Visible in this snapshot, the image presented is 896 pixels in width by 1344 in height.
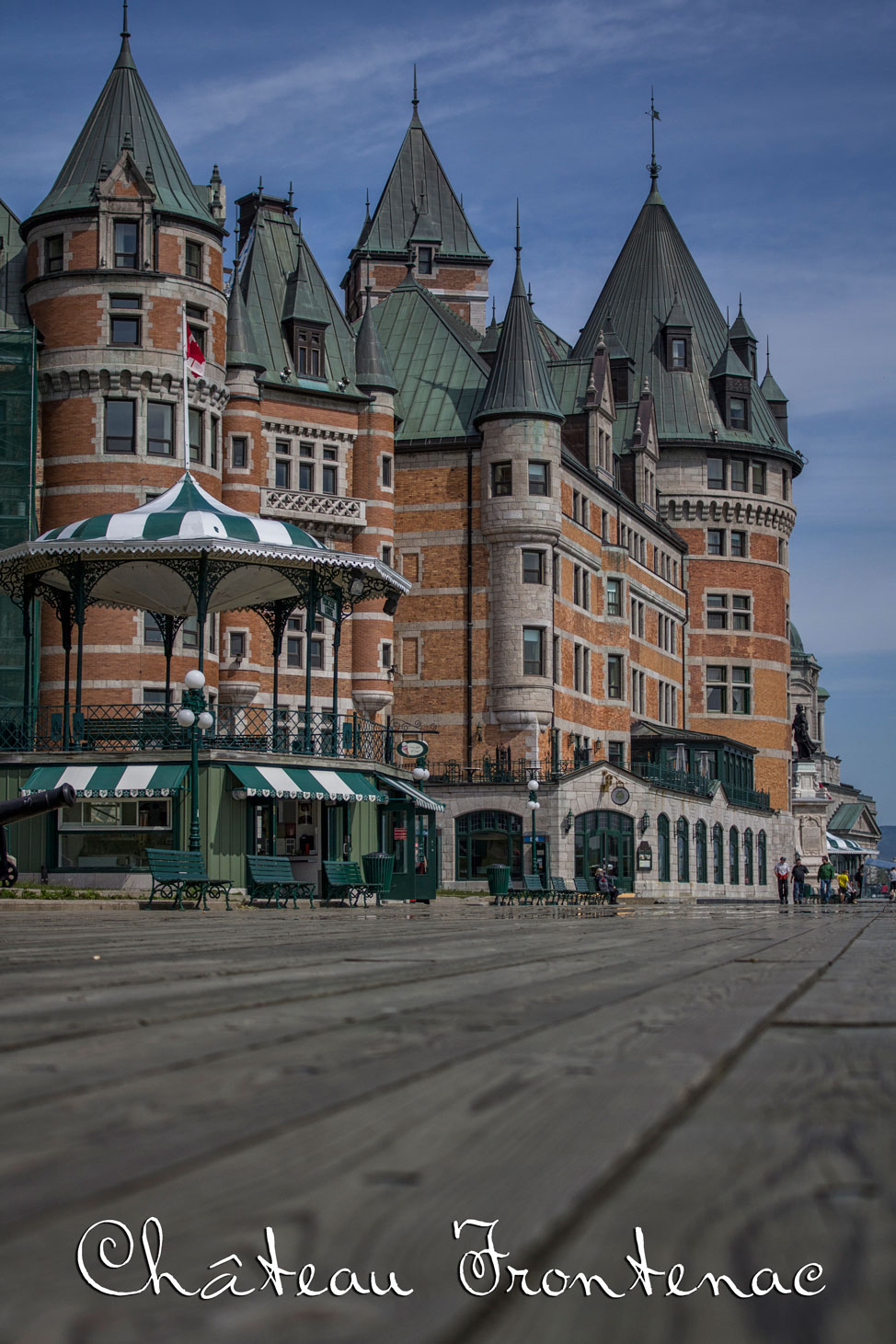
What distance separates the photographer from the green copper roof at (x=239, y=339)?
4903 centimetres

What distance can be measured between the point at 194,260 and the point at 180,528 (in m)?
18.2

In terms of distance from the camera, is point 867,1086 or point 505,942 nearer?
point 867,1086

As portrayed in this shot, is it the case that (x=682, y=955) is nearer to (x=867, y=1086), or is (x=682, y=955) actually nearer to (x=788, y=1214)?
(x=867, y=1086)

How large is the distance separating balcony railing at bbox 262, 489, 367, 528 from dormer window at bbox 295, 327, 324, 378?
14.4 ft

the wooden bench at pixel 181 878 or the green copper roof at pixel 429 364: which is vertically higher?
the green copper roof at pixel 429 364

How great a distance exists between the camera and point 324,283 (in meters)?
55.2

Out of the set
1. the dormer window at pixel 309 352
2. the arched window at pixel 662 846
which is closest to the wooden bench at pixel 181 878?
the dormer window at pixel 309 352

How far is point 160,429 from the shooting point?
4506cm

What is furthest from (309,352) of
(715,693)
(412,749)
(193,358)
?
(715,693)

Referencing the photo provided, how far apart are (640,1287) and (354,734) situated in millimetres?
33089

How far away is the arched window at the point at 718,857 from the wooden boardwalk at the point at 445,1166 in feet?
204

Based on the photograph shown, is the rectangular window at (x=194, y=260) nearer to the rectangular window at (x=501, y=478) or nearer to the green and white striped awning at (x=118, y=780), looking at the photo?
the rectangular window at (x=501, y=478)

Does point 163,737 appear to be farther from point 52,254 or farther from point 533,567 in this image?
point 533,567

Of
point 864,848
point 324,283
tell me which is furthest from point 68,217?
point 864,848
